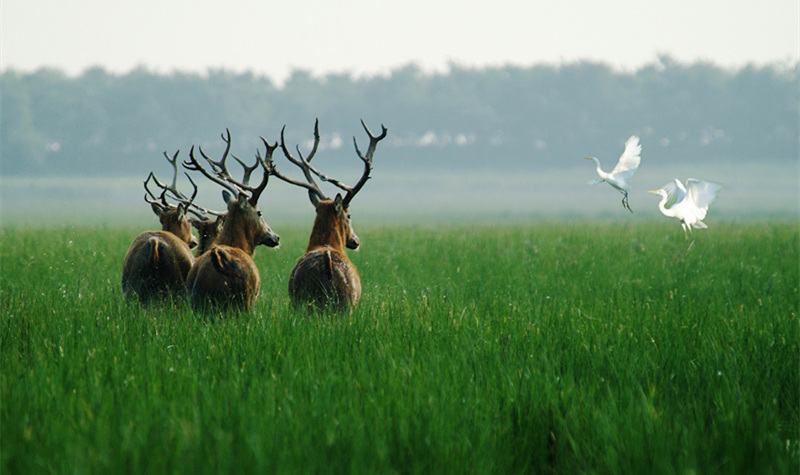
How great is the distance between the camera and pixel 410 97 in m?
75.6

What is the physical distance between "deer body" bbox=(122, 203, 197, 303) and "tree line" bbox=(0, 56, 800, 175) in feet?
197

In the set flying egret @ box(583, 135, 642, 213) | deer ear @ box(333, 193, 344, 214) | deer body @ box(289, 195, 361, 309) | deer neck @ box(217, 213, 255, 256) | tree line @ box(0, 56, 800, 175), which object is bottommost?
deer body @ box(289, 195, 361, 309)

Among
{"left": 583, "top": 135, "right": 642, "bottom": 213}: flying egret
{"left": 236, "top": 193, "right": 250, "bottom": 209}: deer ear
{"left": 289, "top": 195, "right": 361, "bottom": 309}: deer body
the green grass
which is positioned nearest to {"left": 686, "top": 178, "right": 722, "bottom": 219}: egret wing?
{"left": 583, "top": 135, "right": 642, "bottom": 213}: flying egret

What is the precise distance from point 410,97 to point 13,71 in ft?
152

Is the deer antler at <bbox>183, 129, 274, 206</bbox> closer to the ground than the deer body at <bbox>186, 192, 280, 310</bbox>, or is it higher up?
higher up

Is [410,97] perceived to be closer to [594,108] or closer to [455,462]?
[594,108]

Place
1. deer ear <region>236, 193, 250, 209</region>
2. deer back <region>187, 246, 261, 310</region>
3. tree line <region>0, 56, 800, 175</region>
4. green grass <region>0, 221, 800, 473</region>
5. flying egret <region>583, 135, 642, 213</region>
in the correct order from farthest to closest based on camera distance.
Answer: tree line <region>0, 56, 800, 175</region>
deer ear <region>236, 193, 250, 209</region>
deer back <region>187, 246, 261, 310</region>
flying egret <region>583, 135, 642, 213</region>
green grass <region>0, 221, 800, 473</region>

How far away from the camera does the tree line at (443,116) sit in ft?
213

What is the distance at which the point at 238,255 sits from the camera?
19.4ft

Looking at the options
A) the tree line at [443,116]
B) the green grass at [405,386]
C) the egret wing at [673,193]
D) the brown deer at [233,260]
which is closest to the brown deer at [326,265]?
the green grass at [405,386]

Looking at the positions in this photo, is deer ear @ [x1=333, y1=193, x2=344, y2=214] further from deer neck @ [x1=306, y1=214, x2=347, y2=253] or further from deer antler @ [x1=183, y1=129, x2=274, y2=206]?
deer antler @ [x1=183, y1=129, x2=274, y2=206]

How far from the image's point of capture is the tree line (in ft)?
213

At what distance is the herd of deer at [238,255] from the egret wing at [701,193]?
9.33ft

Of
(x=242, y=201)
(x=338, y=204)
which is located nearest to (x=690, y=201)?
(x=338, y=204)
